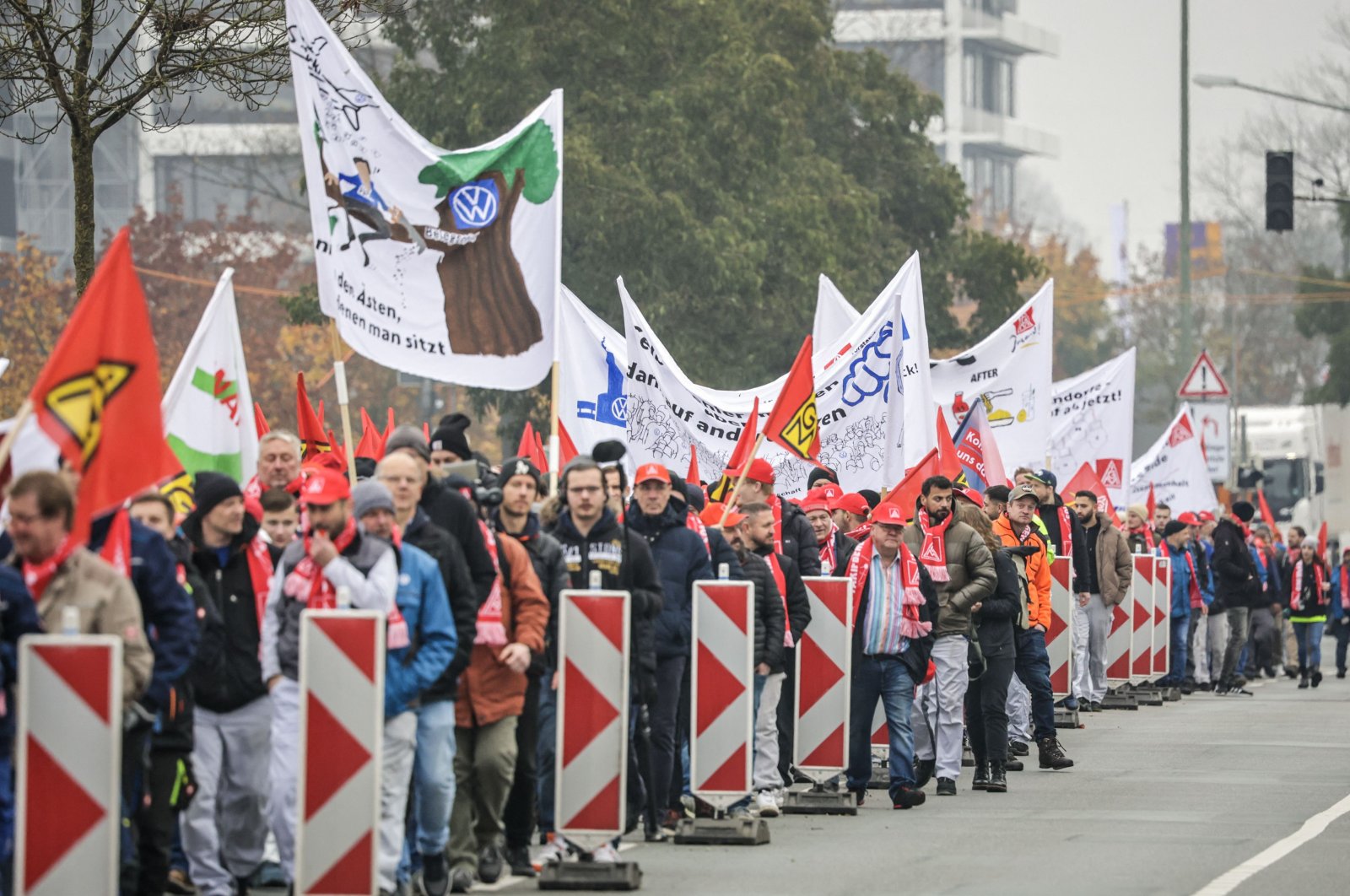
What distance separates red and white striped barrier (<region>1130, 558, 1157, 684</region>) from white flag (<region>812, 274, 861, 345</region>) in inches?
170

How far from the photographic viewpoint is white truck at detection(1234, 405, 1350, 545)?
48.6 meters

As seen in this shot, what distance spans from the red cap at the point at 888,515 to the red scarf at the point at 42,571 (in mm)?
7139

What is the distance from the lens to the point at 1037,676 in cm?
1816

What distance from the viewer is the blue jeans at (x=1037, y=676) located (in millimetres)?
18141

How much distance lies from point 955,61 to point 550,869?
467 ft

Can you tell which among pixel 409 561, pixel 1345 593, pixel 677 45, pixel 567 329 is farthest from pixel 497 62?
pixel 409 561

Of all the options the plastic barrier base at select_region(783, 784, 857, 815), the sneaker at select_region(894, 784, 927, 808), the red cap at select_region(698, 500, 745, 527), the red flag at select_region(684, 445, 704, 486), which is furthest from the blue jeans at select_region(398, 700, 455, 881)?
the red flag at select_region(684, 445, 704, 486)

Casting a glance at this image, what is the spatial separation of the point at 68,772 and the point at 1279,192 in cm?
2899

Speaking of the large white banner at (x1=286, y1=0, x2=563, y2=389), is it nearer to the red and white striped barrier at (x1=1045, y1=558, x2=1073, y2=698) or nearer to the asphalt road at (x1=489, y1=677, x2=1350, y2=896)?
the asphalt road at (x1=489, y1=677, x2=1350, y2=896)

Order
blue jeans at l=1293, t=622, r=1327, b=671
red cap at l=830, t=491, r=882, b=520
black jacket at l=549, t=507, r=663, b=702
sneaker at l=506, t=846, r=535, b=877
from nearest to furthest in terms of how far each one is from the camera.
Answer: sneaker at l=506, t=846, r=535, b=877 → black jacket at l=549, t=507, r=663, b=702 → red cap at l=830, t=491, r=882, b=520 → blue jeans at l=1293, t=622, r=1327, b=671

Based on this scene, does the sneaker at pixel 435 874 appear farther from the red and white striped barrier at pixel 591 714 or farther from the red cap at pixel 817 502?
the red cap at pixel 817 502

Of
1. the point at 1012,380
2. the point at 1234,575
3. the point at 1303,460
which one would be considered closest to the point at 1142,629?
the point at 1012,380

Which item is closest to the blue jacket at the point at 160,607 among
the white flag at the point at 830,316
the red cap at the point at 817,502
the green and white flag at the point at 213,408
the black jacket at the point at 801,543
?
the green and white flag at the point at 213,408

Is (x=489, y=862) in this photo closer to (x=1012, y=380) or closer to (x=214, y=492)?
(x=214, y=492)
